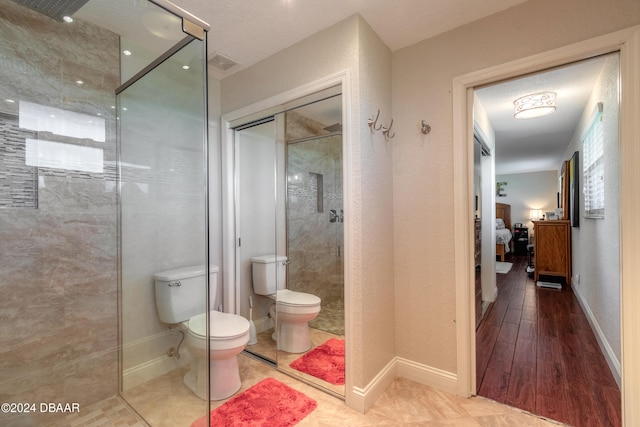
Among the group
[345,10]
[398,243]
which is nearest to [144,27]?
[345,10]

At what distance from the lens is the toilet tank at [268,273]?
255 centimetres

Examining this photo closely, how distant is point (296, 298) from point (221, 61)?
6.49 ft

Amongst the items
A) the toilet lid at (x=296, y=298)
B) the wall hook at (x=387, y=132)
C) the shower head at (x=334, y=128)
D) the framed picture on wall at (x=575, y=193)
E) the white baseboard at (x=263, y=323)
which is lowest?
the white baseboard at (x=263, y=323)

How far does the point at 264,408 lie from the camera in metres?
1.76

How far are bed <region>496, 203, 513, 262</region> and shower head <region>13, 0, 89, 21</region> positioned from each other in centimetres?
756

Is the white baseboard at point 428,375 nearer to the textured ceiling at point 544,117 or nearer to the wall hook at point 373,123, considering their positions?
the wall hook at point 373,123

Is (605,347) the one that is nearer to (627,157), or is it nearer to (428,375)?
(428,375)

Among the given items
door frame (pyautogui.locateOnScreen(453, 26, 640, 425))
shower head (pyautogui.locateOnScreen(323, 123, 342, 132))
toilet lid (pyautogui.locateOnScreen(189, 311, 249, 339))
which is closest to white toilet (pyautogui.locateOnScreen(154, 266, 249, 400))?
toilet lid (pyautogui.locateOnScreen(189, 311, 249, 339))

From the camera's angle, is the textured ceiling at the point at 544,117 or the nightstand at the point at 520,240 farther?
the nightstand at the point at 520,240

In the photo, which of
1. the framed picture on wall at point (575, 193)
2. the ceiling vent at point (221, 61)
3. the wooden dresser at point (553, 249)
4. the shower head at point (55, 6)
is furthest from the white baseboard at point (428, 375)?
the wooden dresser at point (553, 249)

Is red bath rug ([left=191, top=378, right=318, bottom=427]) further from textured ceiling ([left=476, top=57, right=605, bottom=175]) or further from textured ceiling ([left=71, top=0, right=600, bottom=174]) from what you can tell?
textured ceiling ([left=476, top=57, right=605, bottom=175])

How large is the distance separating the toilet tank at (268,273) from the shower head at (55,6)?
6.66 ft

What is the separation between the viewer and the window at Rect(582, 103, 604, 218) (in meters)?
2.62

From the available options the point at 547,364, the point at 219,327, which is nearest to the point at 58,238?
the point at 219,327
